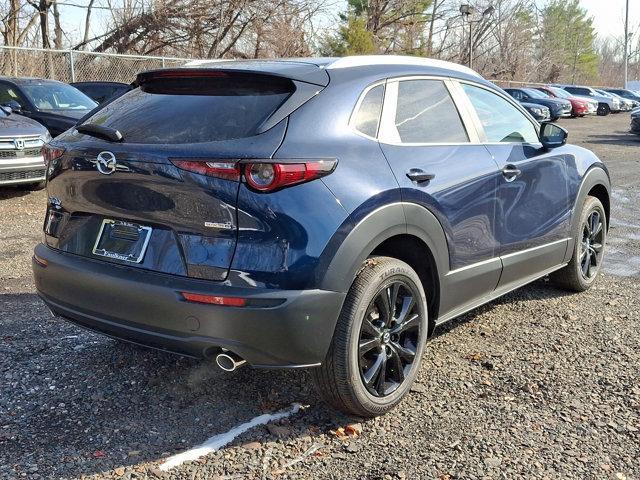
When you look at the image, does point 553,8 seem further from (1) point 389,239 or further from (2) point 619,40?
(1) point 389,239

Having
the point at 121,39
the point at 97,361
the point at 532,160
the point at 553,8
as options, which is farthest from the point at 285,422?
the point at 553,8

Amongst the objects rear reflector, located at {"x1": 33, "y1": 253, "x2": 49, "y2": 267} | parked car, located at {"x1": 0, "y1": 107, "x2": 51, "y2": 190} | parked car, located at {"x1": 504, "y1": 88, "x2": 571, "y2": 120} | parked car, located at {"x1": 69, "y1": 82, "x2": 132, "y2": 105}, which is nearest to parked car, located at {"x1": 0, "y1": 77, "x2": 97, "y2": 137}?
parked car, located at {"x1": 0, "y1": 107, "x2": 51, "y2": 190}

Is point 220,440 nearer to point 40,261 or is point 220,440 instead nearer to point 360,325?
point 360,325

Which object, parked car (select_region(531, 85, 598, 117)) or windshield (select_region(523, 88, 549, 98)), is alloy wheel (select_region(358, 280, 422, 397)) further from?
parked car (select_region(531, 85, 598, 117))

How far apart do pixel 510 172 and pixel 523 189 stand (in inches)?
8.3

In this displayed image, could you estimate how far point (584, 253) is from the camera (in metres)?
5.36

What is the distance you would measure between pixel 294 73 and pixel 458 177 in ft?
3.64

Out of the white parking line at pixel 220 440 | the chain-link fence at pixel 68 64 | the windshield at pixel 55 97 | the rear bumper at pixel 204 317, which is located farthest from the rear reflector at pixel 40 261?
the chain-link fence at pixel 68 64

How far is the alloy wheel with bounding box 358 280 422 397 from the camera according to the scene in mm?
3232

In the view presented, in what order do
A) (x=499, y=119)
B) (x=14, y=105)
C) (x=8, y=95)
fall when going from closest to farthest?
(x=499, y=119) → (x=14, y=105) → (x=8, y=95)

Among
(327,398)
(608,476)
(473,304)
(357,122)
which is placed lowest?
(608,476)

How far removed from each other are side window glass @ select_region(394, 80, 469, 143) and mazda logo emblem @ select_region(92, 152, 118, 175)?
4.63 ft

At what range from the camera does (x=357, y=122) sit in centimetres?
325

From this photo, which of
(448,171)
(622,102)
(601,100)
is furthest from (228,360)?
(622,102)
